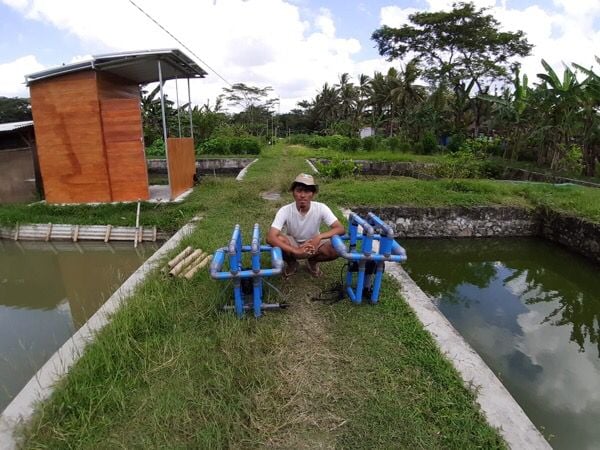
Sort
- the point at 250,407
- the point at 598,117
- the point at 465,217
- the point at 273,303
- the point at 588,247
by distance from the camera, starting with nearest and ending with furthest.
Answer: the point at 250,407, the point at 273,303, the point at 588,247, the point at 465,217, the point at 598,117

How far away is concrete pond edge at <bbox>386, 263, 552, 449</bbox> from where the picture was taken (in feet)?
7.30

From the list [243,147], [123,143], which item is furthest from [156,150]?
[123,143]

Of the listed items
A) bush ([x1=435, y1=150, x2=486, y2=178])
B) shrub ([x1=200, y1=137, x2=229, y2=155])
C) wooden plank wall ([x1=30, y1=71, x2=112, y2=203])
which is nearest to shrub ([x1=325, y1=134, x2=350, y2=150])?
shrub ([x1=200, y1=137, x2=229, y2=155])

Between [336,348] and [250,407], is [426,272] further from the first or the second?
[250,407]

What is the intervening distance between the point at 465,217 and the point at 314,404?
25.1 ft

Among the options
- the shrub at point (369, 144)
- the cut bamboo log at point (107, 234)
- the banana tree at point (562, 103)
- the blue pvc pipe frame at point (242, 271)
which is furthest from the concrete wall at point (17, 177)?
the shrub at point (369, 144)

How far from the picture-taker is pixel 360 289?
147 inches

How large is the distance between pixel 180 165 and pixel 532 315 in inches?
345

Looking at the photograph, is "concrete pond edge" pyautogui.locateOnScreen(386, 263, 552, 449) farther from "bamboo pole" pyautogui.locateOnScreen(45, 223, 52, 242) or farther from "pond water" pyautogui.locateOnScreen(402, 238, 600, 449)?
"bamboo pole" pyautogui.locateOnScreen(45, 223, 52, 242)

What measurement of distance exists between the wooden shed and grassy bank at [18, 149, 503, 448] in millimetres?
6197

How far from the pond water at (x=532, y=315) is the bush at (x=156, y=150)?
54.4ft

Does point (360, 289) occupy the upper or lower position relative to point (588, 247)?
upper

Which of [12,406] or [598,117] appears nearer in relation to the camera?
[12,406]

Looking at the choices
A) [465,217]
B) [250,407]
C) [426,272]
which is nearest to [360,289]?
[250,407]
